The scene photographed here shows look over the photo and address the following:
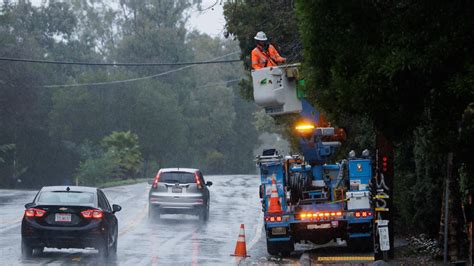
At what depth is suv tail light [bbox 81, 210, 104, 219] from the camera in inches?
788

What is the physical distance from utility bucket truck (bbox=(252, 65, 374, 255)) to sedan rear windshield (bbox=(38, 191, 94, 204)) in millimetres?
3608

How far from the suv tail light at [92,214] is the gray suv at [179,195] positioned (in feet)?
38.2

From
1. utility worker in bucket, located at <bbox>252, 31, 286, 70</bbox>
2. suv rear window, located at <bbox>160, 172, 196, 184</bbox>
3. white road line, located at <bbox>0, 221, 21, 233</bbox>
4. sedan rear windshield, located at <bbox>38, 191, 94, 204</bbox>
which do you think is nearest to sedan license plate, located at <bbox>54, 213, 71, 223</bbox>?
sedan rear windshield, located at <bbox>38, 191, 94, 204</bbox>

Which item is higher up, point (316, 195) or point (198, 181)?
point (198, 181)

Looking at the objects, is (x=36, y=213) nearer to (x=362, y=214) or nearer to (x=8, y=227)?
(x=362, y=214)

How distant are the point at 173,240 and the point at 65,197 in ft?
17.5

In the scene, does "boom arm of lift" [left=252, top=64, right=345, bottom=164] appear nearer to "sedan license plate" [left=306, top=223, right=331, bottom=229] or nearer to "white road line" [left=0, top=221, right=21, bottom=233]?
"sedan license plate" [left=306, top=223, right=331, bottom=229]

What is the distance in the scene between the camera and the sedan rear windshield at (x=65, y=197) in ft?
66.4

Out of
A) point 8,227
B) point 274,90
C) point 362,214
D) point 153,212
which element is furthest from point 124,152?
point 274,90

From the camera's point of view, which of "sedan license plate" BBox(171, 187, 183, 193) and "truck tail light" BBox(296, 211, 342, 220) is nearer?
"truck tail light" BBox(296, 211, 342, 220)

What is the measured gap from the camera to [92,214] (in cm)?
2008

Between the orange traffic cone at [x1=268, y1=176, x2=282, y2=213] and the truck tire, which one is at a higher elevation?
the orange traffic cone at [x1=268, y1=176, x2=282, y2=213]

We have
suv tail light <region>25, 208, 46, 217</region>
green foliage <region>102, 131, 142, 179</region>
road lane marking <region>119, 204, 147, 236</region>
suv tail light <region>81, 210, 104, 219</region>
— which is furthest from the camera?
green foliage <region>102, 131, 142, 179</region>

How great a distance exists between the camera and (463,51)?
11.7 meters
